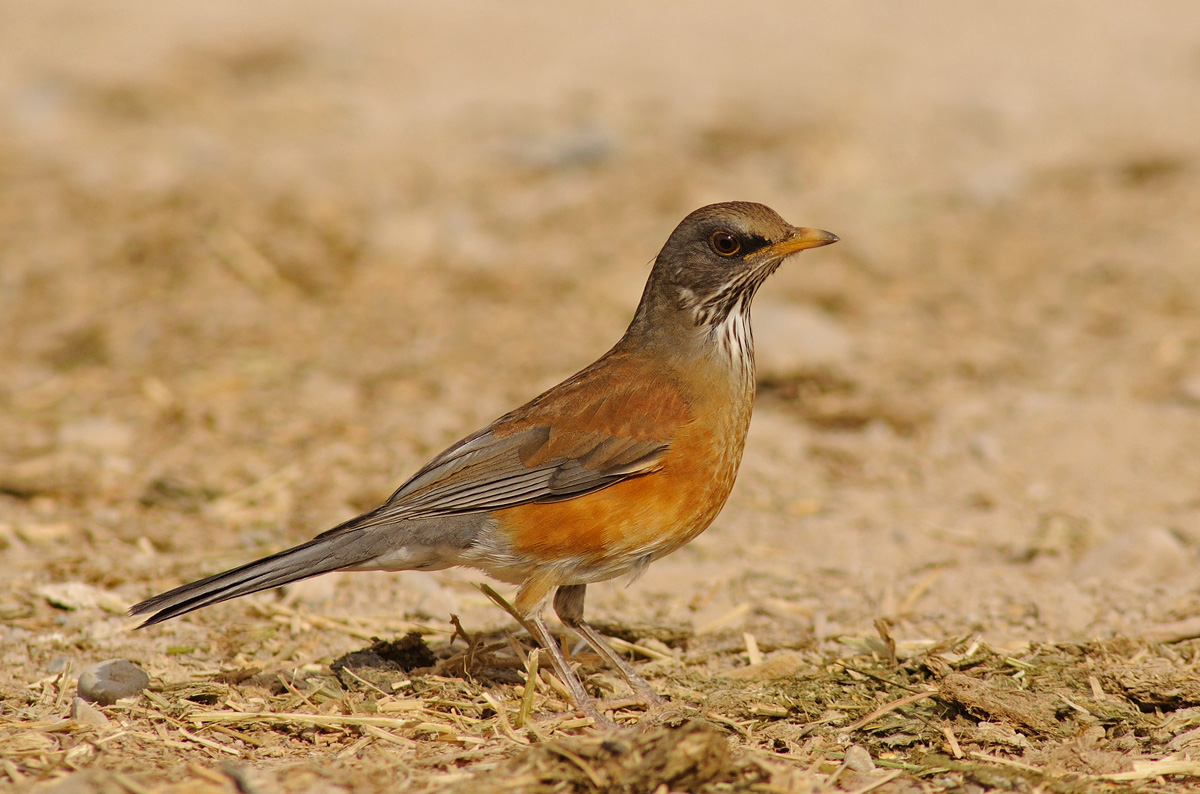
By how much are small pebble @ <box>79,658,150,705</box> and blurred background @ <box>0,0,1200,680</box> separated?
478 mm

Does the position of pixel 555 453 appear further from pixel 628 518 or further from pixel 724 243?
pixel 724 243

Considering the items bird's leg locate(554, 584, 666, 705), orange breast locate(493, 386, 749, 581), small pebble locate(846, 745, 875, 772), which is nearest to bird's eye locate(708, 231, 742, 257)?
orange breast locate(493, 386, 749, 581)

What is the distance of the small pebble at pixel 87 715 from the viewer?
15.5 ft

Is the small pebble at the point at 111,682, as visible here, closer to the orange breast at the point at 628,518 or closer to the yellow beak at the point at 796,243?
the orange breast at the point at 628,518

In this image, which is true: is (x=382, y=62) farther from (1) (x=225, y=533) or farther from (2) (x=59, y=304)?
(1) (x=225, y=533)

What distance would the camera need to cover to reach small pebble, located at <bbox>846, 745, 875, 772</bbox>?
4.55 meters

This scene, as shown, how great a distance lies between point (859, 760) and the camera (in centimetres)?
459

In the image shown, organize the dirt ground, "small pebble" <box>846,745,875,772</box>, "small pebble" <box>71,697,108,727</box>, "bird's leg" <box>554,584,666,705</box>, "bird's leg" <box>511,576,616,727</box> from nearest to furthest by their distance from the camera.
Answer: "small pebble" <box>846,745,875,772</box>, "small pebble" <box>71,697,108,727</box>, the dirt ground, "bird's leg" <box>511,576,616,727</box>, "bird's leg" <box>554,584,666,705</box>

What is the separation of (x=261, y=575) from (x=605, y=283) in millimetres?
5726

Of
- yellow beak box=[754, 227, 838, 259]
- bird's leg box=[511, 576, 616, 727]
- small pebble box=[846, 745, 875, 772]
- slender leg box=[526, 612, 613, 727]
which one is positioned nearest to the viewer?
small pebble box=[846, 745, 875, 772]

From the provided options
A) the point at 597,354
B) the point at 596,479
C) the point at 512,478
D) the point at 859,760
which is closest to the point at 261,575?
the point at 512,478

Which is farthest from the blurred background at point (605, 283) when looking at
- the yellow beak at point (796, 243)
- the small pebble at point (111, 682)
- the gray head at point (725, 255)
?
the yellow beak at point (796, 243)

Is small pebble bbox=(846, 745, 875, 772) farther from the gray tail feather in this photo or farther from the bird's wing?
the gray tail feather

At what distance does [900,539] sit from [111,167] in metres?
9.51
